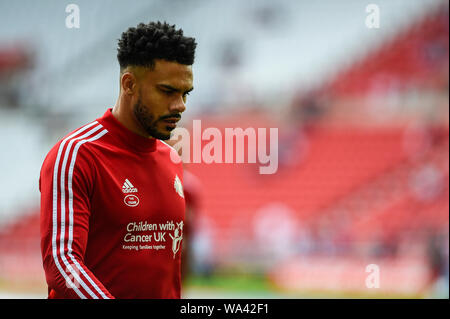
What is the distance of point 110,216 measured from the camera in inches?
90.1

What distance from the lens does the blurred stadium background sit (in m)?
11.8

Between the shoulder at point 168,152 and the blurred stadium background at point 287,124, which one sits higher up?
the blurred stadium background at point 287,124

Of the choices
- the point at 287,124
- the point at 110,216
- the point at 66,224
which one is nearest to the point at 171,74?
the point at 110,216

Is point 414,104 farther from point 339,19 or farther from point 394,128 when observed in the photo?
point 339,19

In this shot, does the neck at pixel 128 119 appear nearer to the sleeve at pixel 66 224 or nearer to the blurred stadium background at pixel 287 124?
the sleeve at pixel 66 224

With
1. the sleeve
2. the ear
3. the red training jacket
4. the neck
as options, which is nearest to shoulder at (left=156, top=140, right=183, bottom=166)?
the red training jacket

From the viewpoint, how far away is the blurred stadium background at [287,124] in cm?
1180

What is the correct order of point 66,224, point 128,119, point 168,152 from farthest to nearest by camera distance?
point 168,152 → point 128,119 → point 66,224

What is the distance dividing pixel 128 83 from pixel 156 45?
6.9 inches

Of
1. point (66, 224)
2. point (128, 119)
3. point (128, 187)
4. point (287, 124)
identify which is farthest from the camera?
point (287, 124)

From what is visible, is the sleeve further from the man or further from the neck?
the neck

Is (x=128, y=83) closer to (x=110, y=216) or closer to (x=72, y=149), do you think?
(x=72, y=149)

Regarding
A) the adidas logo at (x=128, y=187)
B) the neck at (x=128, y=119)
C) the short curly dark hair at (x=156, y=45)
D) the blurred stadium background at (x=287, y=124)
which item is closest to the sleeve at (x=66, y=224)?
the adidas logo at (x=128, y=187)

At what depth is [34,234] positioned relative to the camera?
1437cm
